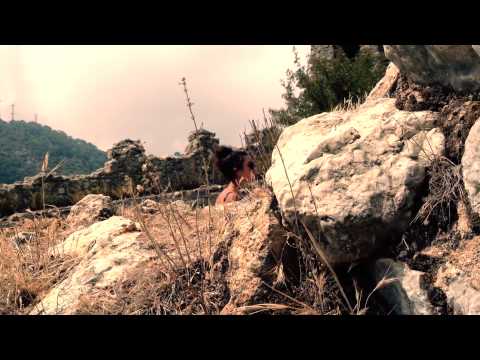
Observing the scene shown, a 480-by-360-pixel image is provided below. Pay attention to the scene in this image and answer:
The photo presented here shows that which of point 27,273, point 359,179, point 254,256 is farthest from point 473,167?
point 27,273

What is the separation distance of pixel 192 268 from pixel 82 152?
98.2 meters

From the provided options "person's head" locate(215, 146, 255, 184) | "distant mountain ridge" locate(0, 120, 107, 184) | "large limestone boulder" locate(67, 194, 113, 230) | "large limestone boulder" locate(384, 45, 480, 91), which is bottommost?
"large limestone boulder" locate(67, 194, 113, 230)

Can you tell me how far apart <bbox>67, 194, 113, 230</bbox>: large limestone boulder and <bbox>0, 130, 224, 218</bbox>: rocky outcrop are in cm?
876

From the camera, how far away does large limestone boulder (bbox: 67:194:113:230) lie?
4.07m

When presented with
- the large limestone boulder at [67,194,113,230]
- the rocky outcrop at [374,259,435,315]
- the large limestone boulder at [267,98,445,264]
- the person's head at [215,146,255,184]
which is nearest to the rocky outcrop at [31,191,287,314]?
the large limestone boulder at [267,98,445,264]

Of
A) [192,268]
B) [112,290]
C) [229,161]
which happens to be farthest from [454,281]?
[229,161]

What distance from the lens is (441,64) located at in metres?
2.09

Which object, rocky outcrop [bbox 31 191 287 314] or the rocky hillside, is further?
rocky outcrop [bbox 31 191 287 314]

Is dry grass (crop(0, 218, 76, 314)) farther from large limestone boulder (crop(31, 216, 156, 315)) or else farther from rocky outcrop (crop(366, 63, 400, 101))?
rocky outcrop (crop(366, 63, 400, 101))

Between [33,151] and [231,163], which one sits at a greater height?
[33,151]

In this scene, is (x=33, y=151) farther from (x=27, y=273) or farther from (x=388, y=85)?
(x=388, y=85)

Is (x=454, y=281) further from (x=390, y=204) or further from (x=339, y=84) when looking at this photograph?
(x=339, y=84)

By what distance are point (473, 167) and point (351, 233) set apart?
19.0 inches

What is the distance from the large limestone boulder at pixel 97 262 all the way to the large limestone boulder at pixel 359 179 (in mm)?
929
